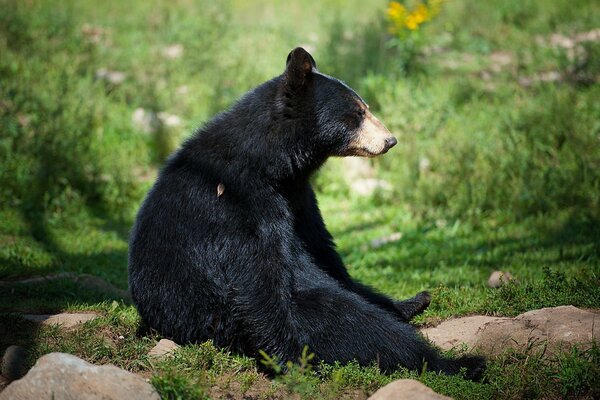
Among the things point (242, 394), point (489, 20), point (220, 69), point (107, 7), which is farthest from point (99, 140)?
point (489, 20)

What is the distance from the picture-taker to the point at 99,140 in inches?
410

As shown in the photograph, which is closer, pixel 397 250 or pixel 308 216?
pixel 308 216

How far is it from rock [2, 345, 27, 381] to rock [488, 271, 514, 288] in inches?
150

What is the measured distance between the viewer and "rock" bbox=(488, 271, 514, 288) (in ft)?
20.8

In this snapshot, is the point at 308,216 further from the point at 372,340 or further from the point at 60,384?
the point at 60,384

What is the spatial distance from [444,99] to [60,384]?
793 centimetres

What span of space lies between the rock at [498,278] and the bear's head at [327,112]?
1.90 metres

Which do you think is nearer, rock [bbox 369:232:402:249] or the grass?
the grass

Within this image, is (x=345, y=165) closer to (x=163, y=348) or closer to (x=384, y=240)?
(x=384, y=240)

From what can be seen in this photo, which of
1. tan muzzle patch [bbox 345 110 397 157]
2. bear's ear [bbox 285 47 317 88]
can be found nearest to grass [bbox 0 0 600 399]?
tan muzzle patch [bbox 345 110 397 157]

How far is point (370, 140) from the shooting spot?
524 centimetres

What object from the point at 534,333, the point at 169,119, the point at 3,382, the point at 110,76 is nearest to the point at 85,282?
the point at 3,382

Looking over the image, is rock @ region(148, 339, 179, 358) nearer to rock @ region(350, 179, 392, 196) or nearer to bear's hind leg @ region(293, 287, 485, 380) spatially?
bear's hind leg @ region(293, 287, 485, 380)

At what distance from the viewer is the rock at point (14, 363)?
445cm
